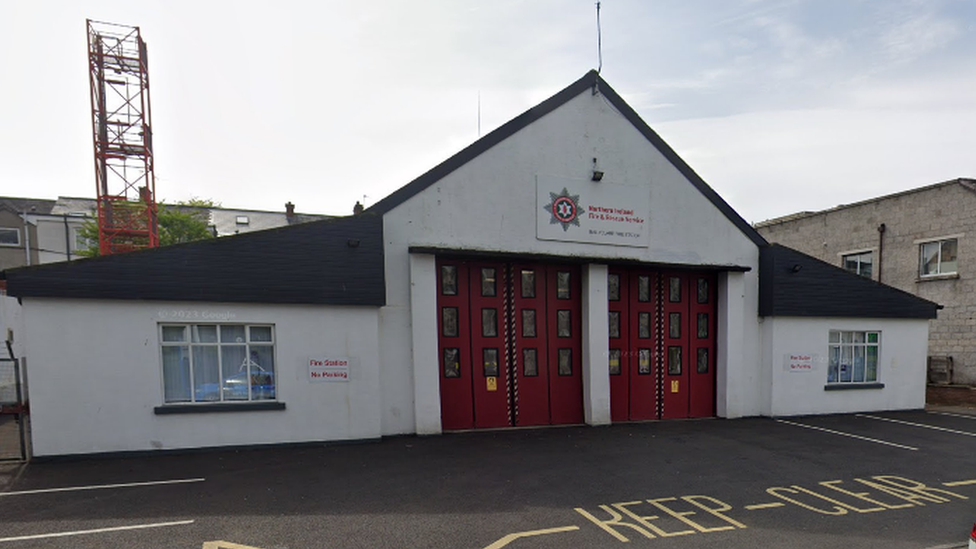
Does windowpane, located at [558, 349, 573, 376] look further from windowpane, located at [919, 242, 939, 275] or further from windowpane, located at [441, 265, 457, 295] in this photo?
windowpane, located at [919, 242, 939, 275]

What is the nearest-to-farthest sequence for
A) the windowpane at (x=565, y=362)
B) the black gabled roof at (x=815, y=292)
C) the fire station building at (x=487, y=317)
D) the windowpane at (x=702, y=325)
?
1. the fire station building at (x=487, y=317)
2. the windowpane at (x=565, y=362)
3. the black gabled roof at (x=815, y=292)
4. the windowpane at (x=702, y=325)

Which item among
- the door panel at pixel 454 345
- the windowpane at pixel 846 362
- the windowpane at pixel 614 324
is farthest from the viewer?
the windowpane at pixel 846 362

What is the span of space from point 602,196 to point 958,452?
29.1 ft

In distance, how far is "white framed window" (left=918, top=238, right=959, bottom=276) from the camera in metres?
16.3

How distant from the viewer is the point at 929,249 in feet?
55.9

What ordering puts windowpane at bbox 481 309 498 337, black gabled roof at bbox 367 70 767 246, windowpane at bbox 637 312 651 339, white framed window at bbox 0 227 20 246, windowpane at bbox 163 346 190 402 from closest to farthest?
windowpane at bbox 163 346 190 402 < black gabled roof at bbox 367 70 767 246 < windowpane at bbox 481 309 498 337 < windowpane at bbox 637 312 651 339 < white framed window at bbox 0 227 20 246

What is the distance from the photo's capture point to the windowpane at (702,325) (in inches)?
497

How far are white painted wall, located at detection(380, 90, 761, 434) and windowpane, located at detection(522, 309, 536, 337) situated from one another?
155 centimetres

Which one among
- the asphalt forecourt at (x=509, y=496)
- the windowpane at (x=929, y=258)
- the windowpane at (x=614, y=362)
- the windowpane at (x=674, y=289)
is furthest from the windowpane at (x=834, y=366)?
the windowpane at (x=929, y=258)

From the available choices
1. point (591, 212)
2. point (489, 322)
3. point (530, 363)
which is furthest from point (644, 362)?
point (489, 322)

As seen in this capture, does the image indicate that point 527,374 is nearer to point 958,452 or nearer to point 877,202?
point 958,452

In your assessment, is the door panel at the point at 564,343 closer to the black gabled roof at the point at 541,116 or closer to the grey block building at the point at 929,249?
the black gabled roof at the point at 541,116

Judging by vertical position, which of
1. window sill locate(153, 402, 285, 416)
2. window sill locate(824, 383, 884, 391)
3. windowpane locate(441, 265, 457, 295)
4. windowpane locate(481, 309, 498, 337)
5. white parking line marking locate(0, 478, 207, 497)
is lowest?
window sill locate(824, 383, 884, 391)

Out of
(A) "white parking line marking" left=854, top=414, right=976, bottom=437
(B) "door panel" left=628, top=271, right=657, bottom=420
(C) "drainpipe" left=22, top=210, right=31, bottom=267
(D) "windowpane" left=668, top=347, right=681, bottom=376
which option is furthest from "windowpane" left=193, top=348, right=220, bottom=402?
(C) "drainpipe" left=22, top=210, right=31, bottom=267
